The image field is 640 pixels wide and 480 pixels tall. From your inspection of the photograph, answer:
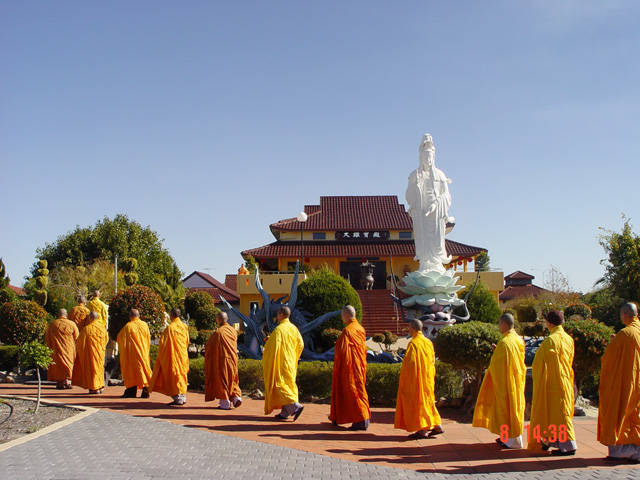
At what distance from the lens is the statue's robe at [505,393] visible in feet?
22.8

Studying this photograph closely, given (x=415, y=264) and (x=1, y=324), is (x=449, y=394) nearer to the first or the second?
(x=1, y=324)

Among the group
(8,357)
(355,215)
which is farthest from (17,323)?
Answer: (355,215)

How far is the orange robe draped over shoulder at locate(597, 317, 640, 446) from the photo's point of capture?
Result: 6281 mm

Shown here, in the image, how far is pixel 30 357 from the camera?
8.88 meters

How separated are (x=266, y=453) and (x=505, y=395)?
2778mm

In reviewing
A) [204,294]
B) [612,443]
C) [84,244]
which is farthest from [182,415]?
[84,244]

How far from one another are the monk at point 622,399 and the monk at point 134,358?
23.5ft

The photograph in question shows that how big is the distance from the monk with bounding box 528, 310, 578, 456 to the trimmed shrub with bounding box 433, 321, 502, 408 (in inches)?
82.5

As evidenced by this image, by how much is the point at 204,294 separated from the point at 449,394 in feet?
49.5

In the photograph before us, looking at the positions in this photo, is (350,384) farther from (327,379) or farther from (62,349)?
(62,349)

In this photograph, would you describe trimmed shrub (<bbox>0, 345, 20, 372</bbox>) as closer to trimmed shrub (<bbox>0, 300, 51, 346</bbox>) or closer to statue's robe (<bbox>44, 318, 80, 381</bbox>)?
trimmed shrub (<bbox>0, 300, 51, 346</bbox>)

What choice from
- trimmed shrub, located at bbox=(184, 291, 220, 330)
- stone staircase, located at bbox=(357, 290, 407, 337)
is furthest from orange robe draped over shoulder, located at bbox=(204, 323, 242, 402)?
stone staircase, located at bbox=(357, 290, 407, 337)

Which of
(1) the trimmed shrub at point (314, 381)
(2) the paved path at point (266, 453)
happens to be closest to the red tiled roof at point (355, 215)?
(1) the trimmed shrub at point (314, 381)

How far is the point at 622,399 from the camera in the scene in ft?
20.8
